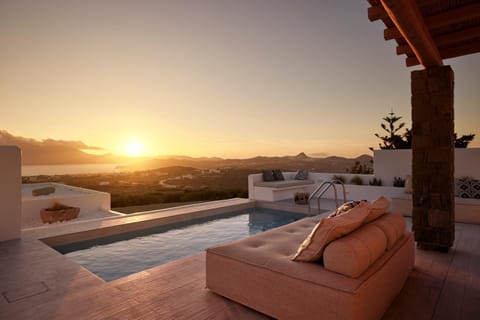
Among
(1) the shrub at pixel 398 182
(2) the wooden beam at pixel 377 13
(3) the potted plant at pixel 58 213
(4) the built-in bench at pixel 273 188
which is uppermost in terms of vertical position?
(2) the wooden beam at pixel 377 13

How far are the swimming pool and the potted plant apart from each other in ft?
7.78

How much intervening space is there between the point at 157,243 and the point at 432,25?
4.38 m

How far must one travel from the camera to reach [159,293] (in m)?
2.26

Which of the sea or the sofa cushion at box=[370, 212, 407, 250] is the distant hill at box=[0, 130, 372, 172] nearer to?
the sea

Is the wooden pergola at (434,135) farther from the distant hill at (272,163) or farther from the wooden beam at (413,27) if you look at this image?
the distant hill at (272,163)

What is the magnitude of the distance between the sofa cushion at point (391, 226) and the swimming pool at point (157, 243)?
8.41 ft

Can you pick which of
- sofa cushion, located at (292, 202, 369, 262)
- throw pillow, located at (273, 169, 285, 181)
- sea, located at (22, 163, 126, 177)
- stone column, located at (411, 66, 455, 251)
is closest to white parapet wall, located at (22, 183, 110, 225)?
sea, located at (22, 163, 126, 177)

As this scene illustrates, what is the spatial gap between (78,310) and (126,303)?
33cm

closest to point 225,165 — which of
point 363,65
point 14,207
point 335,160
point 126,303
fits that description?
point 335,160

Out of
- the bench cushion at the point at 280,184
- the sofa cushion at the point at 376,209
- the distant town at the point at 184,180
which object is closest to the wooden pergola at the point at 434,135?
the sofa cushion at the point at 376,209

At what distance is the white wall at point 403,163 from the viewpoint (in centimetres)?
606

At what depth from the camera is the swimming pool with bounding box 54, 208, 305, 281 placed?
3335mm

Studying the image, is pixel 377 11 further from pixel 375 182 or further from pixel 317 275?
pixel 375 182

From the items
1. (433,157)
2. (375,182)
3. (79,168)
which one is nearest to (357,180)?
(375,182)
